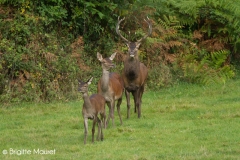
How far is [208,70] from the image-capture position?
19.0 metres

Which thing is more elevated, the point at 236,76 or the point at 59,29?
the point at 59,29

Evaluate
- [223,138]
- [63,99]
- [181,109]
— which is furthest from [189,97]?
[223,138]

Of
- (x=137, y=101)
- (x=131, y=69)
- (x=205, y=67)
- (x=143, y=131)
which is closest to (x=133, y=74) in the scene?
(x=131, y=69)

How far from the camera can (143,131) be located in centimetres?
1252

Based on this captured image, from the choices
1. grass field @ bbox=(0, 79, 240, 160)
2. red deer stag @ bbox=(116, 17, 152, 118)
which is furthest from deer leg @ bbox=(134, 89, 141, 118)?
grass field @ bbox=(0, 79, 240, 160)

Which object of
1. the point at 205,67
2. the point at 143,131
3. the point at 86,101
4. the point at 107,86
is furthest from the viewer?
the point at 205,67

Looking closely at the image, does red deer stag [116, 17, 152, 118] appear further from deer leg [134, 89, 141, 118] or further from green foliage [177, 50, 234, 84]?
green foliage [177, 50, 234, 84]

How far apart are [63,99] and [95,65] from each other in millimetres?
2584

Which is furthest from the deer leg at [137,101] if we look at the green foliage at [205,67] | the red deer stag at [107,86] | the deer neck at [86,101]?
the green foliage at [205,67]

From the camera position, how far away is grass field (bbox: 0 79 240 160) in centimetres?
1053

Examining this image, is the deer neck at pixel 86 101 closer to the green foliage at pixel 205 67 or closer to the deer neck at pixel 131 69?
the deer neck at pixel 131 69

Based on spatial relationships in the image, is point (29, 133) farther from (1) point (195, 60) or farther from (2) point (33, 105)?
(1) point (195, 60)

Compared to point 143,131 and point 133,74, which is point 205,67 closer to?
point 133,74

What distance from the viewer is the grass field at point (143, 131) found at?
10.5m
